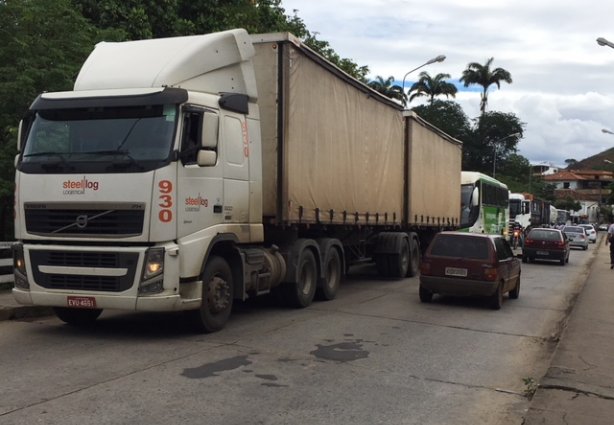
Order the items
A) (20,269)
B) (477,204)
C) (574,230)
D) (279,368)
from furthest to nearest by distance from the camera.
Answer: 1. (574,230)
2. (477,204)
3. (20,269)
4. (279,368)

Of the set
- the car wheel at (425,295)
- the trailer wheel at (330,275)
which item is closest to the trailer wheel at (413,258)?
the car wheel at (425,295)

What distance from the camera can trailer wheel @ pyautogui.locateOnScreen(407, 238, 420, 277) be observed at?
59.5ft

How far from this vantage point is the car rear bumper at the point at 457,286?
12.0 m

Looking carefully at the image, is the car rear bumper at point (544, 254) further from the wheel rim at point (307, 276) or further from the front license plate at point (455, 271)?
the wheel rim at point (307, 276)

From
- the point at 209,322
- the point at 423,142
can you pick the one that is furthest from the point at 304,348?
the point at 423,142

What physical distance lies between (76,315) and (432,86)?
Result: 6717 cm

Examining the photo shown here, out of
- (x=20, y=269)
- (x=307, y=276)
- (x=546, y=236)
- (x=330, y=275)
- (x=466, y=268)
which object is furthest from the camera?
(x=546, y=236)

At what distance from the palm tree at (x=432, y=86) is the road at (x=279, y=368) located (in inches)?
2497

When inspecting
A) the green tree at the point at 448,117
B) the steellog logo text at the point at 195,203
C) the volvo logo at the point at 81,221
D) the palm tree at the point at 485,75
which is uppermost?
the palm tree at the point at 485,75

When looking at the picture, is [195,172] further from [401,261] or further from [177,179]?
[401,261]

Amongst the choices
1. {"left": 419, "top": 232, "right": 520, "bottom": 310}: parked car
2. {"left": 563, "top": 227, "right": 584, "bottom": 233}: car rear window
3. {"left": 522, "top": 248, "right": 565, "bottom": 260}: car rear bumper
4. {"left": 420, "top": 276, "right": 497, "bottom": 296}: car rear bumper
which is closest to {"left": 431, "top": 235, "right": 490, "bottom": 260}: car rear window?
{"left": 419, "top": 232, "right": 520, "bottom": 310}: parked car

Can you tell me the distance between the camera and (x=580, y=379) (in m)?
6.65

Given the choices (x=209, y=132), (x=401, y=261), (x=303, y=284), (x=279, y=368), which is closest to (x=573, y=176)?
(x=401, y=261)

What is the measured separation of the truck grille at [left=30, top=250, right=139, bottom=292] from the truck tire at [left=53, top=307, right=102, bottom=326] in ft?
3.24
